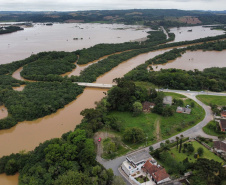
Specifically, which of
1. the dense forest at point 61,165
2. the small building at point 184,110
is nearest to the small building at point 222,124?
the small building at point 184,110

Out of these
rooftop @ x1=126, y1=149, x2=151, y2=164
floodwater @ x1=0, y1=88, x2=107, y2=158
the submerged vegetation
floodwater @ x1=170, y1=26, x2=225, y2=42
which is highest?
floodwater @ x1=170, y1=26, x2=225, y2=42

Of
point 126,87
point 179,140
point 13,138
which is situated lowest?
point 13,138

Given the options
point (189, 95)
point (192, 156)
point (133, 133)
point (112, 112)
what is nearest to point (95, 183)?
point (133, 133)

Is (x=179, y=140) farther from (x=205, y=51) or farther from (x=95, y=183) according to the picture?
(x=205, y=51)

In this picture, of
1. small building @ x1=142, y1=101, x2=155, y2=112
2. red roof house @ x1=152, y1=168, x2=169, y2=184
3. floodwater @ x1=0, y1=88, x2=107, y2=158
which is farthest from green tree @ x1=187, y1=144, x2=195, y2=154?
floodwater @ x1=0, y1=88, x2=107, y2=158

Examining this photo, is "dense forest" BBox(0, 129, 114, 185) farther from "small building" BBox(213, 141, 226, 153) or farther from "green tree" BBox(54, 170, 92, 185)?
"small building" BBox(213, 141, 226, 153)

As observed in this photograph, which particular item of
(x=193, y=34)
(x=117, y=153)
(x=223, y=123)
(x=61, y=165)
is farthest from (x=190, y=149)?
(x=193, y=34)

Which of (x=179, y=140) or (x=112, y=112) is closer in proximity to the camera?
(x=179, y=140)
